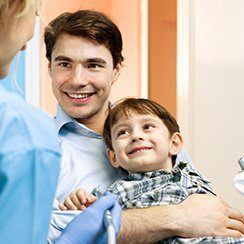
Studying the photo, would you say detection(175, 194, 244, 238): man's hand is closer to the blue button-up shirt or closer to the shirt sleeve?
the blue button-up shirt

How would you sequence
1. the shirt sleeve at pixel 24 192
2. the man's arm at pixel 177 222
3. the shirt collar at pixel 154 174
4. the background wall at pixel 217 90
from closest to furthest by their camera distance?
1. the shirt sleeve at pixel 24 192
2. the man's arm at pixel 177 222
3. the shirt collar at pixel 154 174
4. the background wall at pixel 217 90

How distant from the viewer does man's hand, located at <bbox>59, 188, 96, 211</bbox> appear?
1288 mm

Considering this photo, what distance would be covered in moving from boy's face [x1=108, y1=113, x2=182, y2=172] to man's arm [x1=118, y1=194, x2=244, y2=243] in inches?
4.6

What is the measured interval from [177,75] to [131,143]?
1.09 metres

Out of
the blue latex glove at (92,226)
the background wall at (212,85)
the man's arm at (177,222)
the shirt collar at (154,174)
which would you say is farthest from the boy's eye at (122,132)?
the background wall at (212,85)

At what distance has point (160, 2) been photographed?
2633 mm

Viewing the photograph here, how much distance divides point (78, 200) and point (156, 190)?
18cm

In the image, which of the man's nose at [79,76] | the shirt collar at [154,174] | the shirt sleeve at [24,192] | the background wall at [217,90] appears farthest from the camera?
the background wall at [217,90]

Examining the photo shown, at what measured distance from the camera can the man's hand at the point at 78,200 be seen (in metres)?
1.29

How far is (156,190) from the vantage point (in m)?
1.33

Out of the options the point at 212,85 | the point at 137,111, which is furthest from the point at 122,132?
the point at 212,85

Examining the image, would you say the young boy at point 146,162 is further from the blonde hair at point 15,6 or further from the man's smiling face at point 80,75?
the blonde hair at point 15,6

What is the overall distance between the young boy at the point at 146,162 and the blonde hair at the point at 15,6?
0.59 m

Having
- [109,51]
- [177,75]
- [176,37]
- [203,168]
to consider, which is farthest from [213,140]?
[109,51]
